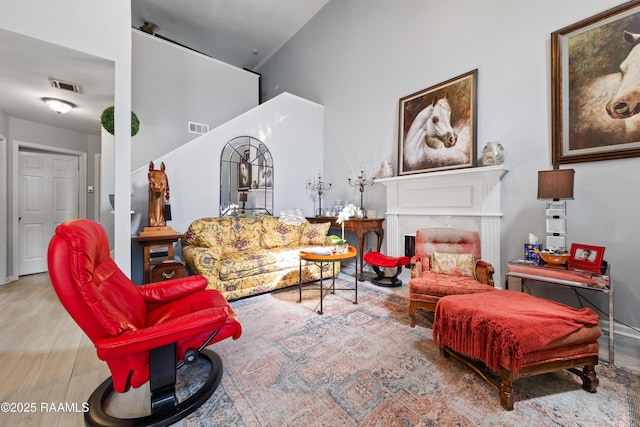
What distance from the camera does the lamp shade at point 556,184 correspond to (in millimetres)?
2195

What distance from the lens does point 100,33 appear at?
2439 mm

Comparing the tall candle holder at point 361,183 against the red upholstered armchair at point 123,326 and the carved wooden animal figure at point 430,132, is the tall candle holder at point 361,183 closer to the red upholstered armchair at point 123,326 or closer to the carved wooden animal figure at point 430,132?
the carved wooden animal figure at point 430,132

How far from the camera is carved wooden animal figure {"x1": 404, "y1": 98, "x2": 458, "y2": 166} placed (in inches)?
136

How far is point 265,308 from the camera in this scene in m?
2.92

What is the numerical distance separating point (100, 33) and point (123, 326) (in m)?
2.73

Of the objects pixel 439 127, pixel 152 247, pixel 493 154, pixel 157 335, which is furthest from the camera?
pixel 439 127

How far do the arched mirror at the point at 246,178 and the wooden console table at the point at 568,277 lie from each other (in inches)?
147

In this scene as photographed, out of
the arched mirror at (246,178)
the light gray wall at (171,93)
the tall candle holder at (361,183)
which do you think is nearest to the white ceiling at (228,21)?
the light gray wall at (171,93)

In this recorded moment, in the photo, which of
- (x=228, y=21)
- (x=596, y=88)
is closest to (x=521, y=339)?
(x=596, y=88)

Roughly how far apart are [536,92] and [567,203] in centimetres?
119

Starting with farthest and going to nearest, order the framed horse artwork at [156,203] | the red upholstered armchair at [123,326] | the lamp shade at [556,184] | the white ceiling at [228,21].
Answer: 1. the white ceiling at [228,21]
2. the framed horse artwork at [156,203]
3. the lamp shade at [556,184]
4. the red upholstered armchair at [123,326]

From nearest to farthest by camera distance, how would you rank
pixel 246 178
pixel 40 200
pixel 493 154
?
pixel 493 154 → pixel 40 200 → pixel 246 178

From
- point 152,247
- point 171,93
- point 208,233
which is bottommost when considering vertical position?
point 152,247

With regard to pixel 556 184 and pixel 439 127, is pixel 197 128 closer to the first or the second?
pixel 439 127
